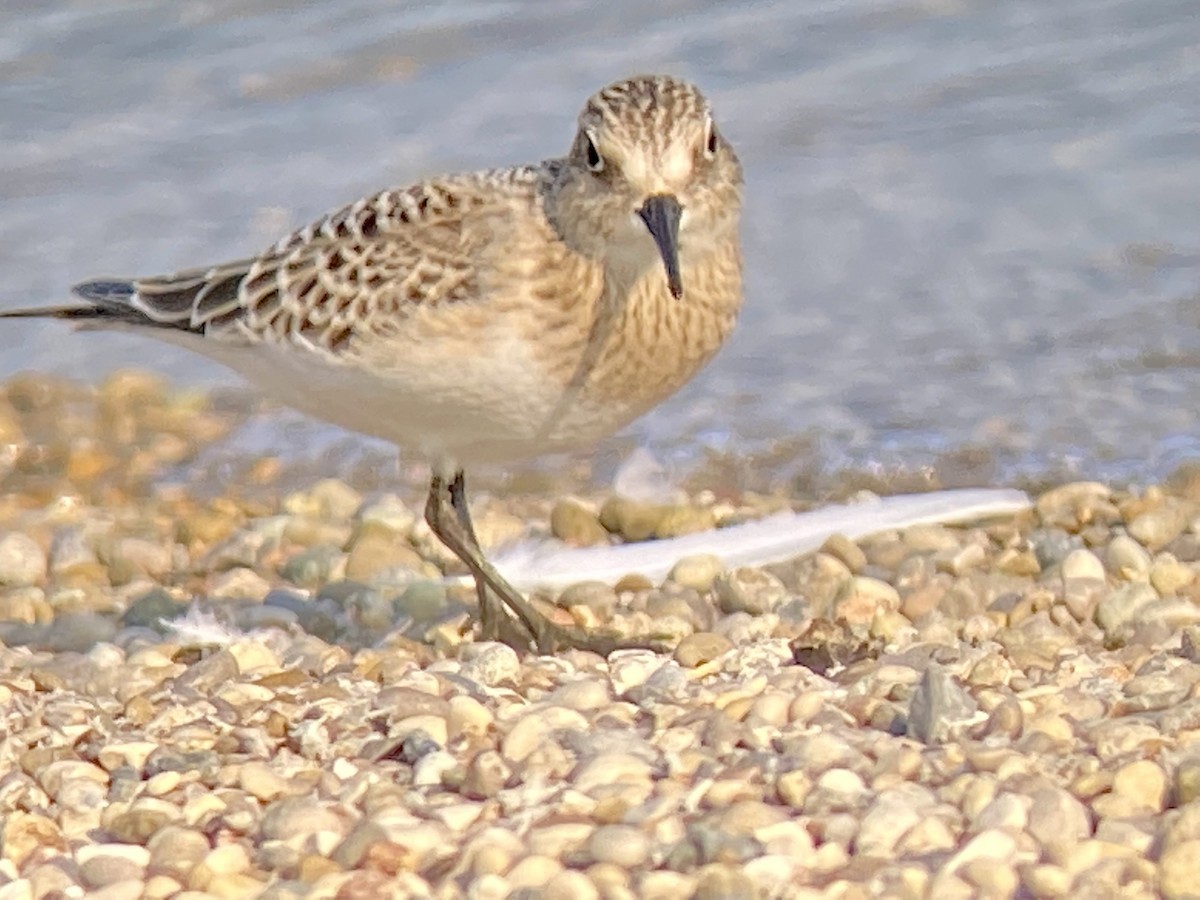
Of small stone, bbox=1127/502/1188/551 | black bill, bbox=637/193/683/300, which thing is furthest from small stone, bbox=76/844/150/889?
small stone, bbox=1127/502/1188/551

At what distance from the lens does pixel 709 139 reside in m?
5.15

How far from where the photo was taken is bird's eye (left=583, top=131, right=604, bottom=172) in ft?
16.7

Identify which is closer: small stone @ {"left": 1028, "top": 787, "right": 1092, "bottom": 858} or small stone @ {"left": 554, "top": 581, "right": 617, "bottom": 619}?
small stone @ {"left": 1028, "top": 787, "right": 1092, "bottom": 858}

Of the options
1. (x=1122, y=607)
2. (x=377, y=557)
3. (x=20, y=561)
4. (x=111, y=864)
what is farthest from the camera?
(x=20, y=561)

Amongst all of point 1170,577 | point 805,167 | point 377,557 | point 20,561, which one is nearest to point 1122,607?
point 1170,577

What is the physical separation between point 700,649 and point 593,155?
1119 millimetres

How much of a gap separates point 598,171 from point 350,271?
0.75m

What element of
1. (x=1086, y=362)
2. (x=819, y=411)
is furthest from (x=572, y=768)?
(x=1086, y=362)

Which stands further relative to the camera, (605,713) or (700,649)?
(700,649)

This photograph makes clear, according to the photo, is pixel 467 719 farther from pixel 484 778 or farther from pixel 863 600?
pixel 863 600

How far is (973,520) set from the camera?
6.40 m

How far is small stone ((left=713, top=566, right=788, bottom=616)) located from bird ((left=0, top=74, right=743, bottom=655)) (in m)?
0.39

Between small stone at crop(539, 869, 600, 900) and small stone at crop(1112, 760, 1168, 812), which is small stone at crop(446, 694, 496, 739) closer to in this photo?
small stone at crop(539, 869, 600, 900)

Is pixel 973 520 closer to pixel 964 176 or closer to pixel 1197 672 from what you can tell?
pixel 1197 672
